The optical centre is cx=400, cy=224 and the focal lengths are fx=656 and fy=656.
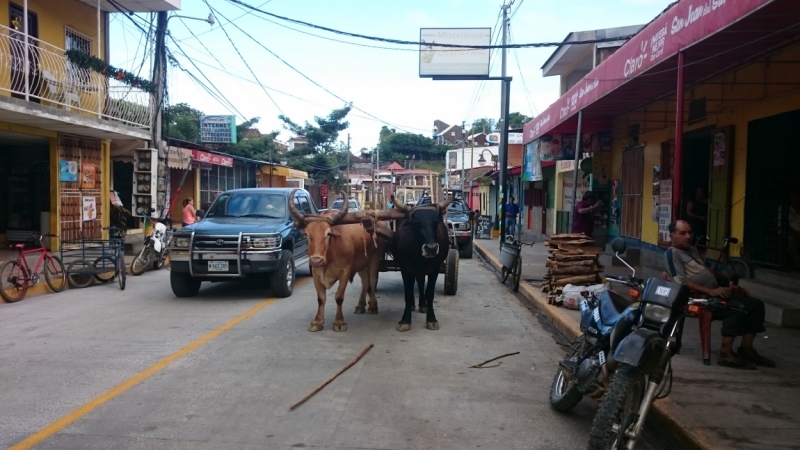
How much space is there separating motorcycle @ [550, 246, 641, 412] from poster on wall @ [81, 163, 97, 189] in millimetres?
15921

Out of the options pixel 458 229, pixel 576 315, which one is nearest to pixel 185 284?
pixel 576 315

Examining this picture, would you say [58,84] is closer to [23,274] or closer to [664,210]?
[23,274]

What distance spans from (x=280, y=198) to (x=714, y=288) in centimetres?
840

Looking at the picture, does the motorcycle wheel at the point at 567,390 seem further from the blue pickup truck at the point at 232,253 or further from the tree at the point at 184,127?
the tree at the point at 184,127

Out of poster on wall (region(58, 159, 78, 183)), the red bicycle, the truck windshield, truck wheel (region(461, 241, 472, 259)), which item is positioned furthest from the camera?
truck wheel (region(461, 241, 472, 259))

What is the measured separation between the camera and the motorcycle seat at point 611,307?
194 inches

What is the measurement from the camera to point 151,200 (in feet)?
56.3

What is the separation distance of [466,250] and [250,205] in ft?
29.6

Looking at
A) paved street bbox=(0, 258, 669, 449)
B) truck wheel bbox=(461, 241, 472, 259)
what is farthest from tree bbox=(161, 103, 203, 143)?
paved street bbox=(0, 258, 669, 449)

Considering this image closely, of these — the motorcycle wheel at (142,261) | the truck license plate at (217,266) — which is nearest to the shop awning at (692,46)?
the truck license plate at (217,266)

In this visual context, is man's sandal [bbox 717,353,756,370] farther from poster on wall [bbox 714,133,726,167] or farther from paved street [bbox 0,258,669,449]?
poster on wall [bbox 714,133,726,167]

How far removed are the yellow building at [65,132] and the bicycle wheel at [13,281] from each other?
4.68m

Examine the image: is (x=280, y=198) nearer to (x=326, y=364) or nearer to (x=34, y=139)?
(x=326, y=364)

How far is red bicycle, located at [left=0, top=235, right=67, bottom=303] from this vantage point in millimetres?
11068
